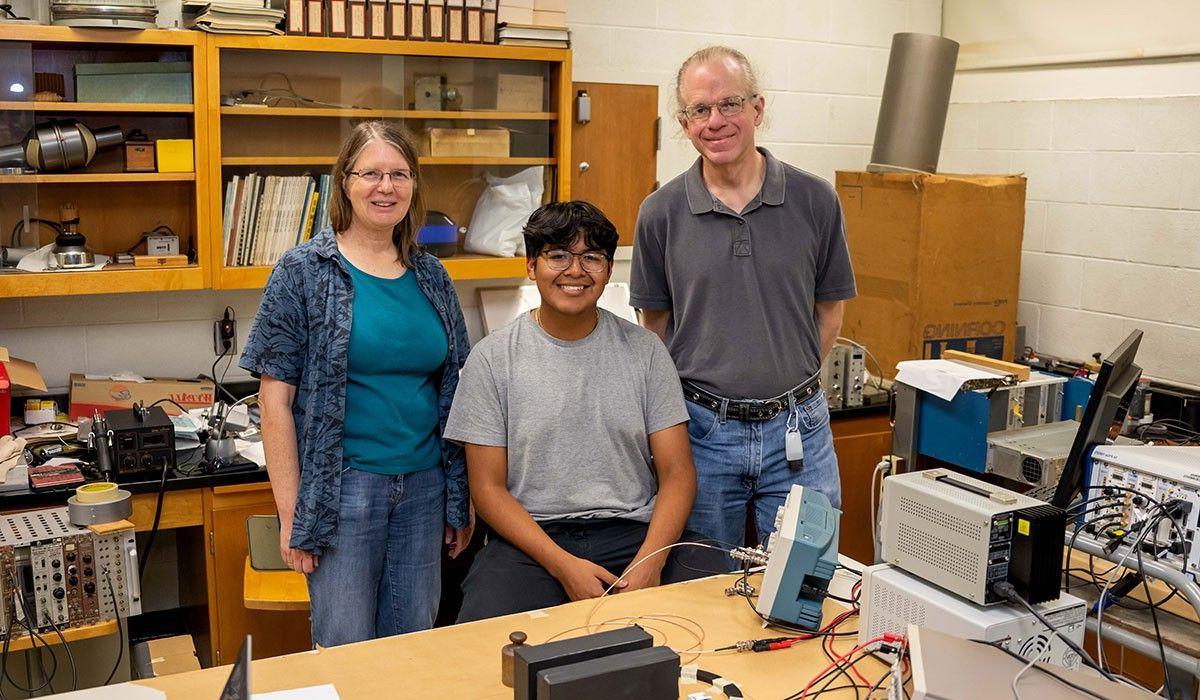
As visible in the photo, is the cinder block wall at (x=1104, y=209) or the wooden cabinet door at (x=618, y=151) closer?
the cinder block wall at (x=1104, y=209)

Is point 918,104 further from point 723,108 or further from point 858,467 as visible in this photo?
point 723,108

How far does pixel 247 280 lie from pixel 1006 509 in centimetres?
228

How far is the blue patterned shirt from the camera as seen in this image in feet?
7.38

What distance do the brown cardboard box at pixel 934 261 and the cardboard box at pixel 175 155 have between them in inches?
88.9

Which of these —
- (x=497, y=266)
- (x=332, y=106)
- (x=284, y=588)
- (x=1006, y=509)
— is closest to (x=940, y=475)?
(x=1006, y=509)

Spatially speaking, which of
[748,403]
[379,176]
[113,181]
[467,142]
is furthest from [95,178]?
[748,403]

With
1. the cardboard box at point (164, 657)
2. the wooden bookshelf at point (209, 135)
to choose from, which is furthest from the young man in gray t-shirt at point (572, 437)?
the wooden bookshelf at point (209, 135)

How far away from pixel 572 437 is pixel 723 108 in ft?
2.65

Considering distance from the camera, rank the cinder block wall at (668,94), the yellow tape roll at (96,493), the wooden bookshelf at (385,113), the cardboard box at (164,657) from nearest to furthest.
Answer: the yellow tape roll at (96,493) < the cardboard box at (164,657) < the wooden bookshelf at (385,113) < the cinder block wall at (668,94)

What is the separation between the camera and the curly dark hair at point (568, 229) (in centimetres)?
246

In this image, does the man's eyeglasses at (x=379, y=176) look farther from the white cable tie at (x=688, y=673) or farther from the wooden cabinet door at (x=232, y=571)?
the white cable tie at (x=688, y=673)

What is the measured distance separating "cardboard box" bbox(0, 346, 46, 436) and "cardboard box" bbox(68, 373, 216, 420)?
106 millimetres

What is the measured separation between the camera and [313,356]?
226 cm

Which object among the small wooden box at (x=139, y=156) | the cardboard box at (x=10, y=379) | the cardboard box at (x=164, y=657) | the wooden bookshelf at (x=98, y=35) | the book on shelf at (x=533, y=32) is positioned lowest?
the cardboard box at (x=164, y=657)
